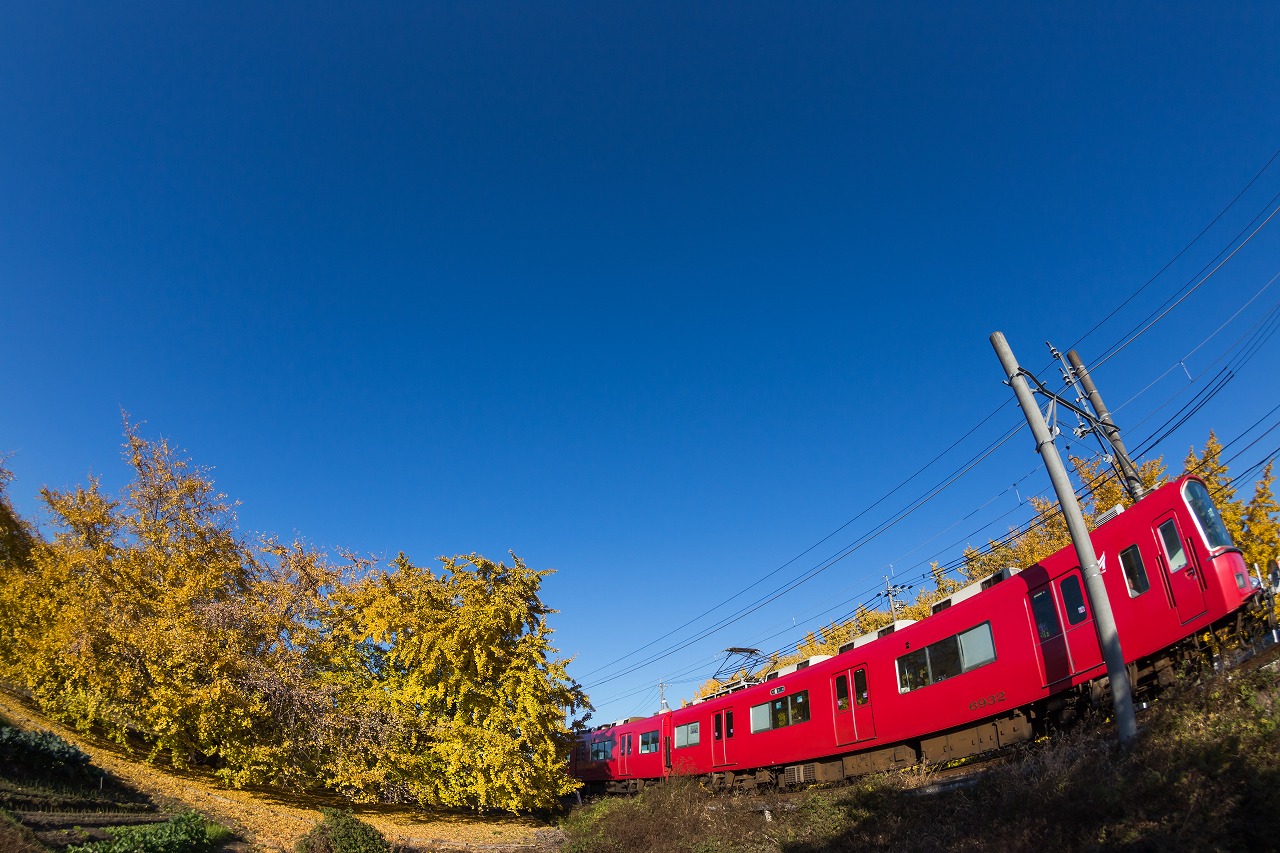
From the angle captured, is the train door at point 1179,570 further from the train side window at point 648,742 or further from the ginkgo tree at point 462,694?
the train side window at point 648,742

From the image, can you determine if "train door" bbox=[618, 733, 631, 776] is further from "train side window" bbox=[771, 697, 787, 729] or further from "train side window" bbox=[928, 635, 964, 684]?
→ "train side window" bbox=[928, 635, 964, 684]

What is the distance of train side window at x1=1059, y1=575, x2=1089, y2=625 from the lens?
12.0 metres

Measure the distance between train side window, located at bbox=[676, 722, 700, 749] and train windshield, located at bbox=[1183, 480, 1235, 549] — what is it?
16849 mm

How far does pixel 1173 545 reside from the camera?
35.8ft

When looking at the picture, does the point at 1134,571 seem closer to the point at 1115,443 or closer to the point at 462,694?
the point at 1115,443

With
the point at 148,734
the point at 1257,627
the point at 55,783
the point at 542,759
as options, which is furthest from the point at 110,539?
the point at 1257,627

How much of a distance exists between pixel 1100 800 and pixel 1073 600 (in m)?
4.23

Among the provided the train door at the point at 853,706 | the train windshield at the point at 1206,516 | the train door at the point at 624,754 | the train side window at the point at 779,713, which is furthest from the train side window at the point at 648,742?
the train windshield at the point at 1206,516

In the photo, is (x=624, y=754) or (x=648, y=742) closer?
(x=648, y=742)

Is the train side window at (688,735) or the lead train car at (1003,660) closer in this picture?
the lead train car at (1003,660)

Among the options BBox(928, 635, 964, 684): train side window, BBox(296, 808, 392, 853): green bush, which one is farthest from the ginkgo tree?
BBox(928, 635, 964, 684): train side window

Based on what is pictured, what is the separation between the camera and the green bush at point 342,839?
44.6 feet

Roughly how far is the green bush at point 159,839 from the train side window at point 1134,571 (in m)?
17.1

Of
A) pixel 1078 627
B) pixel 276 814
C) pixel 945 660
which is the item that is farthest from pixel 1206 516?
pixel 276 814
